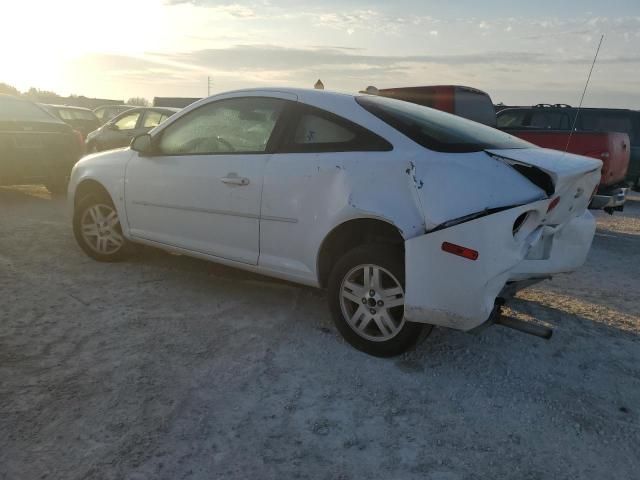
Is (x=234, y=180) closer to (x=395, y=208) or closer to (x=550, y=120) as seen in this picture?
(x=395, y=208)

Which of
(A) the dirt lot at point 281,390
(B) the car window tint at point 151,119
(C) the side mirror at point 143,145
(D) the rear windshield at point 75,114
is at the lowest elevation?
(A) the dirt lot at point 281,390

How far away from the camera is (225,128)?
4250mm

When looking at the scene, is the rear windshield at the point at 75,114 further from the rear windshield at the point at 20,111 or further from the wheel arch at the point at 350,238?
the wheel arch at the point at 350,238

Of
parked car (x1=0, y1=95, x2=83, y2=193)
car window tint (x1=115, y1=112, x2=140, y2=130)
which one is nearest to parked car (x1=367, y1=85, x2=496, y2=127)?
parked car (x1=0, y1=95, x2=83, y2=193)

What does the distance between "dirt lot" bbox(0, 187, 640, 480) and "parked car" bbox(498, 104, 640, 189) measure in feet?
24.7

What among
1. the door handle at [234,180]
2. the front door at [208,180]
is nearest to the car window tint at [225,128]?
the front door at [208,180]

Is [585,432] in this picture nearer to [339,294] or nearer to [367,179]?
[339,294]

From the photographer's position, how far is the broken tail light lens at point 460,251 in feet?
9.47

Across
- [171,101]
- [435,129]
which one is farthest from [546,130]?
[171,101]

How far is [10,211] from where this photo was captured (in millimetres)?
7633

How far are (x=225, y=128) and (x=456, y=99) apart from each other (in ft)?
17.1

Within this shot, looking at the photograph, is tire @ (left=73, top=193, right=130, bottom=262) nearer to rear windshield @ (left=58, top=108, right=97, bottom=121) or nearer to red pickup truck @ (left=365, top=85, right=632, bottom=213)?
red pickup truck @ (left=365, top=85, right=632, bottom=213)

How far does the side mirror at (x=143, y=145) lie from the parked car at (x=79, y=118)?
499 inches

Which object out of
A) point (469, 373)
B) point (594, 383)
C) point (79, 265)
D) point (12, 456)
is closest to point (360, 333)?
point (469, 373)
